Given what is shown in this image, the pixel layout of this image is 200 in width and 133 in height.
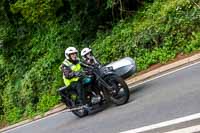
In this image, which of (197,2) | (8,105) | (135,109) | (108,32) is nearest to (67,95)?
(135,109)

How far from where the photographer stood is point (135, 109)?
36.4 feet

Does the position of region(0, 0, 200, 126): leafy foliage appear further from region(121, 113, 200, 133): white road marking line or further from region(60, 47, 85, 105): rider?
region(121, 113, 200, 133): white road marking line

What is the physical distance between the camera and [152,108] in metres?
10.5

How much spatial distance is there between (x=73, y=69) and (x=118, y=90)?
131 centimetres

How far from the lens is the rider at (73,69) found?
12.3 meters

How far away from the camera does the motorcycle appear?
11961 millimetres

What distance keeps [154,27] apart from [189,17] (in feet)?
4.51

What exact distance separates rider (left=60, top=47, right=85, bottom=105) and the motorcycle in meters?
0.16

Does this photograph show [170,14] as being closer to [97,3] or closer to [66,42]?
[97,3]

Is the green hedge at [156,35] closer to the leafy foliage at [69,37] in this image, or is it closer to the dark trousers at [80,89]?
the leafy foliage at [69,37]

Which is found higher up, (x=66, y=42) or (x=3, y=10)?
(x=3, y=10)

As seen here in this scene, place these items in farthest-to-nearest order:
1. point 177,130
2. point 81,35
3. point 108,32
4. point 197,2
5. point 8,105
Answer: point 8,105, point 81,35, point 108,32, point 197,2, point 177,130

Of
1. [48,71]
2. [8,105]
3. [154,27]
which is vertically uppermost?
[154,27]

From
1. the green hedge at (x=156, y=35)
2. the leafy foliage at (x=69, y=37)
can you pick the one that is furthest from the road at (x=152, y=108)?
the leafy foliage at (x=69, y=37)
